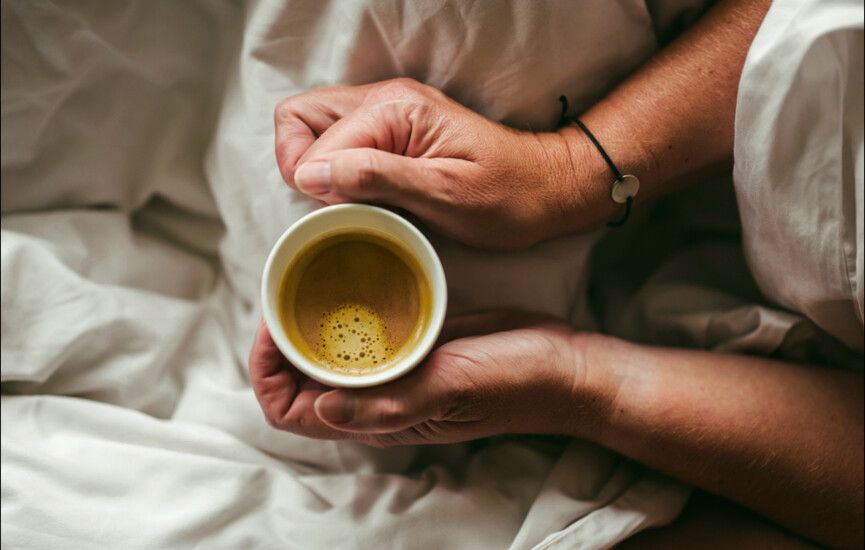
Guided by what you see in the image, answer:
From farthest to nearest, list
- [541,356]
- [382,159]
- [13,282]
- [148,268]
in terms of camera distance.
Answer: [148,268], [13,282], [541,356], [382,159]

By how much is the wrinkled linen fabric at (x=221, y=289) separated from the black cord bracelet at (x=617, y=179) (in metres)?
0.03

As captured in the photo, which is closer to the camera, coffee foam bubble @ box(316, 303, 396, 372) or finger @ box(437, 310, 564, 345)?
coffee foam bubble @ box(316, 303, 396, 372)

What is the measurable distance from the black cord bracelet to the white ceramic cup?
326 millimetres

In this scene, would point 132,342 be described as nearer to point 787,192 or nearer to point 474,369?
point 474,369

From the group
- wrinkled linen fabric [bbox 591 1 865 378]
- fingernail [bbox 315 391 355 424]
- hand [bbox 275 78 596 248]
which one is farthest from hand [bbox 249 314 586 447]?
wrinkled linen fabric [bbox 591 1 865 378]

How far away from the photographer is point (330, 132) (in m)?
0.83

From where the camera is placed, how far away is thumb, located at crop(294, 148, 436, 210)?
29.5 inches

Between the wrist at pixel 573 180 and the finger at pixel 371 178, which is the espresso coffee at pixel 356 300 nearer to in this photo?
the finger at pixel 371 178

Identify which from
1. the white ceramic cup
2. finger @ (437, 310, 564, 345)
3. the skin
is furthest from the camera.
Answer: finger @ (437, 310, 564, 345)

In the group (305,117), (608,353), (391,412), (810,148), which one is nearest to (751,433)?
(608,353)

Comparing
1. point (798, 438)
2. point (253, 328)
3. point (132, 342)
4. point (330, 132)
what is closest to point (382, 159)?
point (330, 132)

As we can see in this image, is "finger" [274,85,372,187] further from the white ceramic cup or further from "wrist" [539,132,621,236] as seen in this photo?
"wrist" [539,132,621,236]

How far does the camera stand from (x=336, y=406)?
756 millimetres

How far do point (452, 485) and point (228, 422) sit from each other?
1.16 feet
